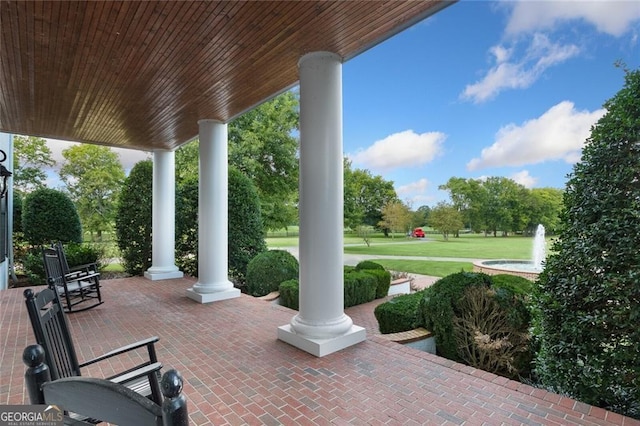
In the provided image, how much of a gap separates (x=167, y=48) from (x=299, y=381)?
345cm

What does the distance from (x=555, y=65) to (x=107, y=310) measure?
19.1 m

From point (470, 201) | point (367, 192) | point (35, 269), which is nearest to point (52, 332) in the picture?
point (35, 269)

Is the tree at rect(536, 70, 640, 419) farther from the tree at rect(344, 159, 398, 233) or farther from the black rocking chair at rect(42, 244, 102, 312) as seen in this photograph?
the tree at rect(344, 159, 398, 233)

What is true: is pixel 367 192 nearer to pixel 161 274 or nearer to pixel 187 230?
pixel 187 230

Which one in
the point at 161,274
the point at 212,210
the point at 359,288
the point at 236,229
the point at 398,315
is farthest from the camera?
the point at 236,229

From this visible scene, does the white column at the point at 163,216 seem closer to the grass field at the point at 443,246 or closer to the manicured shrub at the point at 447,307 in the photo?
the manicured shrub at the point at 447,307

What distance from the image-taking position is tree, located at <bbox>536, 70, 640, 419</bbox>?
244 centimetres

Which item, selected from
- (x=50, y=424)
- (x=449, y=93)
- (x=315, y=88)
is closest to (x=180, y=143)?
(x=315, y=88)

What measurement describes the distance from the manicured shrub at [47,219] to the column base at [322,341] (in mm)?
8602

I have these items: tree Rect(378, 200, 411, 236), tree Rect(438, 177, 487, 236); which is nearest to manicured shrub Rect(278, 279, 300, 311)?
tree Rect(378, 200, 411, 236)

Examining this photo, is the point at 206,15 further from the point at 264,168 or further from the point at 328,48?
the point at 264,168

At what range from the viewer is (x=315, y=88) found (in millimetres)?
3525

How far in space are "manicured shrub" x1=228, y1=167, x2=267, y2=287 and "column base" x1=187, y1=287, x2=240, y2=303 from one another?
83.5 inches

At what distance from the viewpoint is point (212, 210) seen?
5.81 m
